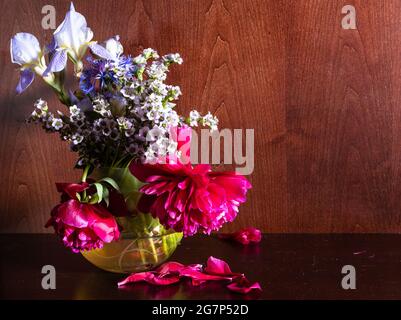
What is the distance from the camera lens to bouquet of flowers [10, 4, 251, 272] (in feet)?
2.82

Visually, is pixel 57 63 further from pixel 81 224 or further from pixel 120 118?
pixel 81 224

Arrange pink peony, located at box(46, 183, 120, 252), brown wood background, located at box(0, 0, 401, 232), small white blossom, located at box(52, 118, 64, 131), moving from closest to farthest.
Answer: pink peony, located at box(46, 183, 120, 252) → small white blossom, located at box(52, 118, 64, 131) → brown wood background, located at box(0, 0, 401, 232)

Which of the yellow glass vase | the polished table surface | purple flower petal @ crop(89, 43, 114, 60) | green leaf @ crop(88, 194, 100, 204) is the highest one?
purple flower petal @ crop(89, 43, 114, 60)

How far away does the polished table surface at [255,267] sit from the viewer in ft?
2.93

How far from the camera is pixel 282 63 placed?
1278mm

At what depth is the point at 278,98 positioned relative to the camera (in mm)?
1285

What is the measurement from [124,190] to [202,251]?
285 millimetres

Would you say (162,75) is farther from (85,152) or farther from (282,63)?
(282,63)

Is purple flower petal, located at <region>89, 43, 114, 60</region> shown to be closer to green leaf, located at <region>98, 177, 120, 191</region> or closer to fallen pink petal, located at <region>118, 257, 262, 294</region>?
green leaf, located at <region>98, 177, 120, 191</region>

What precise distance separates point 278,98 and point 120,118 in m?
0.48

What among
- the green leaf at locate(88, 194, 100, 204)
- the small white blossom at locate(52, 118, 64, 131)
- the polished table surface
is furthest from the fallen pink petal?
the small white blossom at locate(52, 118, 64, 131)

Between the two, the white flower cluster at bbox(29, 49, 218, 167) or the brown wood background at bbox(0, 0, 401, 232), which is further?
the brown wood background at bbox(0, 0, 401, 232)

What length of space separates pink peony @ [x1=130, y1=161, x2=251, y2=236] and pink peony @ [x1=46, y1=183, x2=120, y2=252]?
7 centimetres

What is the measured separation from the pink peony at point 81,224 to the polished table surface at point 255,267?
9 centimetres
